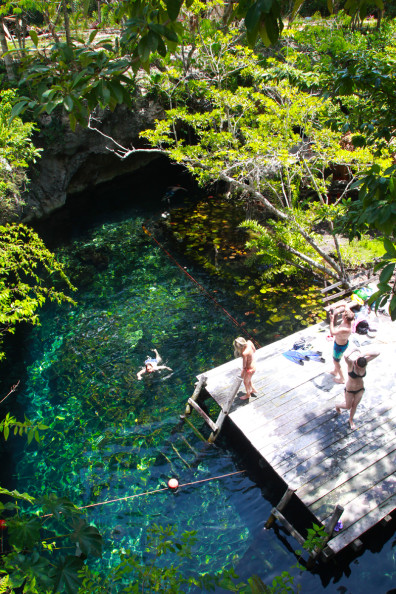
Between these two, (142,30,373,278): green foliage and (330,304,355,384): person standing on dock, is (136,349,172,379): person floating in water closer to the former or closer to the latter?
(330,304,355,384): person standing on dock

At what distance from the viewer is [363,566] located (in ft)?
19.3

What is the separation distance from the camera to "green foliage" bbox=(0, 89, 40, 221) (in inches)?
455

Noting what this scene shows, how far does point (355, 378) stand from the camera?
20.3 feet

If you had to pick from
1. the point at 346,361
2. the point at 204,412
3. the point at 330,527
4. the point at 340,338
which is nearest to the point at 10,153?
the point at 204,412

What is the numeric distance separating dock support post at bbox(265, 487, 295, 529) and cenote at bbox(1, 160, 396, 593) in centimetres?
13

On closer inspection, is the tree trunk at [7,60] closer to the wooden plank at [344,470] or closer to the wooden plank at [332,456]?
the wooden plank at [332,456]

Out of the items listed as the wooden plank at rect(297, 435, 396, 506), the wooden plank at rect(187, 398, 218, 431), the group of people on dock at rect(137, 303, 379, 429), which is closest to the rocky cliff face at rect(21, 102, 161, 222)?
the wooden plank at rect(187, 398, 218, 431)

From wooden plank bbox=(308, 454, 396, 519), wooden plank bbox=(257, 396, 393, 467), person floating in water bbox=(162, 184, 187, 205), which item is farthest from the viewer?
person floating in water bbox=(162, 184, 187, 205)

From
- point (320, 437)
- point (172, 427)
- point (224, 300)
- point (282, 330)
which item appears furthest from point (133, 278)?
point (320, 437)

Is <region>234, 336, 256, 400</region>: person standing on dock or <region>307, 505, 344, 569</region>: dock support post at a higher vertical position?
<region>234, 336, 256, 400</region>: person standing on dock

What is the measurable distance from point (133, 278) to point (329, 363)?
6.88m

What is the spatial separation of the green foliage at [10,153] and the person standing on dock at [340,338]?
30.3 ft

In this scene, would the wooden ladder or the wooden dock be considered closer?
the wooden dock

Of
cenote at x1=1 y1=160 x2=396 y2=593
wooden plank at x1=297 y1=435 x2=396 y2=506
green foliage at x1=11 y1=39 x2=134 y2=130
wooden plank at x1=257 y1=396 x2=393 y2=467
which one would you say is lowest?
cenote at x1=1 y1=160 x2=396 y2=593
